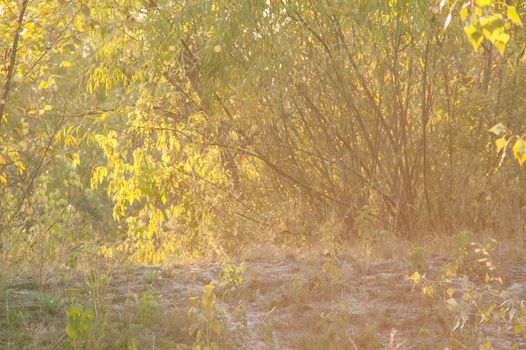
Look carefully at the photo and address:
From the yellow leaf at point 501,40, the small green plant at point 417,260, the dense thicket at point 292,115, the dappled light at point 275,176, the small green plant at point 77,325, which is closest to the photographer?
the yellow leaf at point 501,40

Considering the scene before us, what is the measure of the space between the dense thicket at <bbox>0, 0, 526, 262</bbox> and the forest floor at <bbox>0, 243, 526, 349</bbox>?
3.16 ft

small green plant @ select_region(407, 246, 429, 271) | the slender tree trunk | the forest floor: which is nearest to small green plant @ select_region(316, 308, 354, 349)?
the forest floor

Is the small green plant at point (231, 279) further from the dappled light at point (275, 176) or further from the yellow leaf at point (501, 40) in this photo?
the yellow leaf at point (501, 40)

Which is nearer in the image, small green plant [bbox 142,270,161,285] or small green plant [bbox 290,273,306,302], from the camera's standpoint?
small green plant [bbox 290,273,306,302]

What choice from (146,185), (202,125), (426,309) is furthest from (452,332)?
(146,185)

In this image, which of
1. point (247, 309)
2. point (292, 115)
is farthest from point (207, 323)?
point (292, 115)

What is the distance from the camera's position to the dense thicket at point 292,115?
6.81 meters

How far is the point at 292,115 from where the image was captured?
805 cm

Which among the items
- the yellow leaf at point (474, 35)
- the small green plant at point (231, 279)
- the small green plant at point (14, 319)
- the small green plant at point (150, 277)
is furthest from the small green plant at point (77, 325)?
the yellow leaf at point (474, 35)

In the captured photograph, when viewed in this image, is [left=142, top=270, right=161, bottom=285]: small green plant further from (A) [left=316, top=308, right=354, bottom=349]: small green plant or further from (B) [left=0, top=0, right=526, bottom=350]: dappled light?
(A) [left=316, top=308, right=354, bottom=349]: small green plant

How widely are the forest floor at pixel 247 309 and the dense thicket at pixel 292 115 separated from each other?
3.16 feet

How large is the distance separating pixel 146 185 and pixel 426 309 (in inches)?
169

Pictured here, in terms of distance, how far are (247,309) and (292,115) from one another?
10.6 feet

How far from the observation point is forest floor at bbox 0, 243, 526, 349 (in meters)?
4.40
